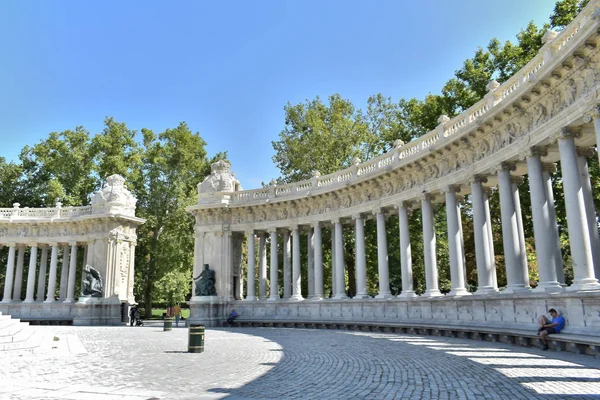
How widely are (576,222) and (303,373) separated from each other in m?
11.0

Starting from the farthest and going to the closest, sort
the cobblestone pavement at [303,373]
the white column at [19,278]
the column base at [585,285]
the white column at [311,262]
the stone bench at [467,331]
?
the white column at [19,278]
the white column at [311,262]
the column base at [585,285]
the stone bench at [467,331]
the cobblestone pavement at [303,373]

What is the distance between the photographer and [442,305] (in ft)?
80.1

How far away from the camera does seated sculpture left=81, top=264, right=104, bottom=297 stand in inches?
1604

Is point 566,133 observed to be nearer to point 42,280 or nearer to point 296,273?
point 296,273

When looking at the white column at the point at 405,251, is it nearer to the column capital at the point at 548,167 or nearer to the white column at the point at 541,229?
the column capital at the point at 548,167

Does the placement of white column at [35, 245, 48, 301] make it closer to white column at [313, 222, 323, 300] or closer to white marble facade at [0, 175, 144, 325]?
white marble facade at [0, 175, 144, 325]

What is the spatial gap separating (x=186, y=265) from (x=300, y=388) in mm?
44275

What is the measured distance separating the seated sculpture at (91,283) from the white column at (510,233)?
107 ft

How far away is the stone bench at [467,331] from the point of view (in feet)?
47.9

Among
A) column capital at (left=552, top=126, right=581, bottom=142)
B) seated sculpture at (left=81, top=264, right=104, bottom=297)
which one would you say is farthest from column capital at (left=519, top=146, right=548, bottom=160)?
seated sculpture at (left=81, top=264, right=104, bottom=297)

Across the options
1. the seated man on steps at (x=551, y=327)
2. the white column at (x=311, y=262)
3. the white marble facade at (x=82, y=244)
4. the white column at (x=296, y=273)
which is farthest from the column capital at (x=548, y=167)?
the white marble facade at (x=82, y=244)

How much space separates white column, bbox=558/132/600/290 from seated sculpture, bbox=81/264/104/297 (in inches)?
1412

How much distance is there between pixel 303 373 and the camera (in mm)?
12000

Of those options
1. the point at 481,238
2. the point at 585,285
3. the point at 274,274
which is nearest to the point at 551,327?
the point at 585,285
